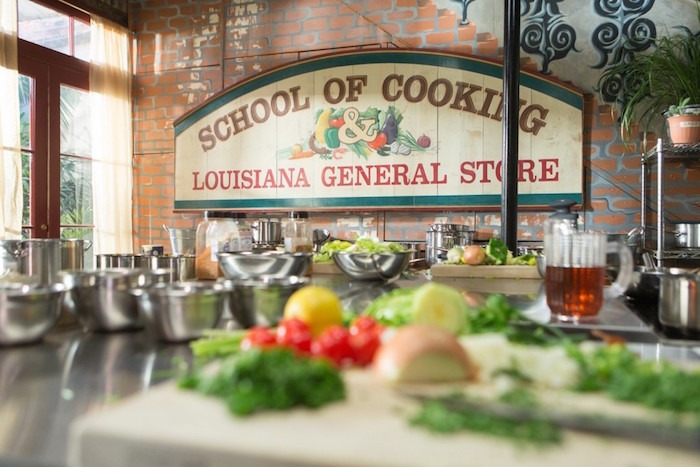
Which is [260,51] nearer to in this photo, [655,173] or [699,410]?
[655,173]

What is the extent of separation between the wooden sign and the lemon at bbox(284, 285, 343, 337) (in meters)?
3.67

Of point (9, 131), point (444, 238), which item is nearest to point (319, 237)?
point (444, 238)

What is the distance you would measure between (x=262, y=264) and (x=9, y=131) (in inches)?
134

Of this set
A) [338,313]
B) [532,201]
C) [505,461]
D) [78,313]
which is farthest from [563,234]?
[532,201]

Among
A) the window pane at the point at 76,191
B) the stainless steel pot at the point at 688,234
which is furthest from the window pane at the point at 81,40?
the stainless steel pot at the point at 688,234

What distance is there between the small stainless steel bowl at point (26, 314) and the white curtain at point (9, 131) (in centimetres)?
370

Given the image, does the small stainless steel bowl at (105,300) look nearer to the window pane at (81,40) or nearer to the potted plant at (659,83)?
the potted plant at (659,83)

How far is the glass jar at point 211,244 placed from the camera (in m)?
2.56

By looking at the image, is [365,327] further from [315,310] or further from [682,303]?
[682,303]

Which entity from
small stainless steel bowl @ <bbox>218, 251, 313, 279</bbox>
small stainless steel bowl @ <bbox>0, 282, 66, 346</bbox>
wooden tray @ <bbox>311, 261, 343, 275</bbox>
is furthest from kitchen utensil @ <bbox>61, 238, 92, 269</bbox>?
small stainless steel bowl @ <bbox>0, 282, 66, 346</bbox>

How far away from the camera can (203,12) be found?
19.1 feet

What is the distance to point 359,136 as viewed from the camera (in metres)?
5.12

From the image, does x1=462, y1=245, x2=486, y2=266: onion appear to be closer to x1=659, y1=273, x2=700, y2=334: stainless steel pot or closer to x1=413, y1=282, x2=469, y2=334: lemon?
x1=659, y1=273, x2=700, y2=334: stainless steel pot

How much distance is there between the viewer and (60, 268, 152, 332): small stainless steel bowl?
146 cm
